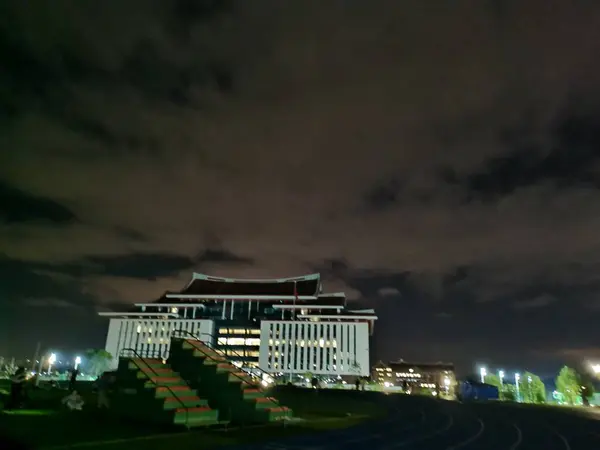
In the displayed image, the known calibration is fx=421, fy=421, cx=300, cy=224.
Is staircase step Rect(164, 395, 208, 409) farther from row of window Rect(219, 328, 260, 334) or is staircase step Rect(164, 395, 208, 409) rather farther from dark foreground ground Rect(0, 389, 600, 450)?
row of window Rect(219, 328, 260, 334)

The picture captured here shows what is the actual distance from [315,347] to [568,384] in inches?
2203

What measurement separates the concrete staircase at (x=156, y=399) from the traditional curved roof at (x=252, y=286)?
9745 cm

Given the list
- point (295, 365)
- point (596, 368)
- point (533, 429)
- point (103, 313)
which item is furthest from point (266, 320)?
point (533, 429)

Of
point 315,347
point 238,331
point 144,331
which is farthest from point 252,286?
point 144,331

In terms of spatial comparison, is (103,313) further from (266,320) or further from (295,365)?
(295,365)

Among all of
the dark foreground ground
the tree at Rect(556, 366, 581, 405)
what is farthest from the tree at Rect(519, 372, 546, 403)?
the dark foreground ground

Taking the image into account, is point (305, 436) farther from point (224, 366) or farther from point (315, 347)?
point (315, 347)

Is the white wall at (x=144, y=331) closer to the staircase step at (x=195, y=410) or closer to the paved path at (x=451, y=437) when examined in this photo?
the paved path at (x=451, y=437)

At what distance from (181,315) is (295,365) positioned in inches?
1384

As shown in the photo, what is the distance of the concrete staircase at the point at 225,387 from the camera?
656 inches

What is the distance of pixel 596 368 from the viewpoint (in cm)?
4344

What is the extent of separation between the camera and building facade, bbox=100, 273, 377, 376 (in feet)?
350

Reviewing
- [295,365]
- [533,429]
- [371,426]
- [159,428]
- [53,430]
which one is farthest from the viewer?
[295,365]

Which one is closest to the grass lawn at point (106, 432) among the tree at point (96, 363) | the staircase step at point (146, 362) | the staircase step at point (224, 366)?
the staircase step at point (146, 362)
